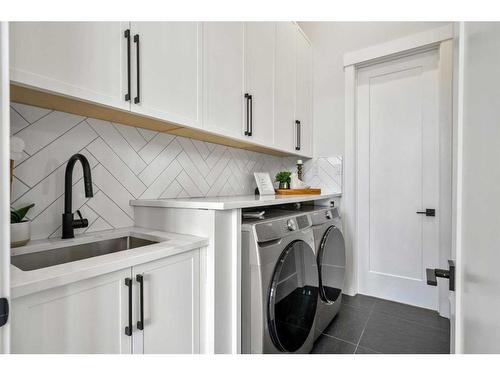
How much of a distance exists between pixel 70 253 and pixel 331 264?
5.37 feet

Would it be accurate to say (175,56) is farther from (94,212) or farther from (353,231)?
(353,231)

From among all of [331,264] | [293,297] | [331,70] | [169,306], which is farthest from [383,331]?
[331,70]

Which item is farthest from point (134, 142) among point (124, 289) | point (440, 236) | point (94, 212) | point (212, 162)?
point (440, 236)

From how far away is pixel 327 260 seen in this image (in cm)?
178

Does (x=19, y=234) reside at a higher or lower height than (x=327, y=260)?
higher

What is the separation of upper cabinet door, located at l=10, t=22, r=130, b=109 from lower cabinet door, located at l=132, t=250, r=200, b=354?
70 cm

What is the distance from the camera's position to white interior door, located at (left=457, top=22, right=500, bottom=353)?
1.11 feet

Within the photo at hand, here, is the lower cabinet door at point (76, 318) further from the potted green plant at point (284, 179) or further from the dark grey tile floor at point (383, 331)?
the potted green plant at point (284, 179)

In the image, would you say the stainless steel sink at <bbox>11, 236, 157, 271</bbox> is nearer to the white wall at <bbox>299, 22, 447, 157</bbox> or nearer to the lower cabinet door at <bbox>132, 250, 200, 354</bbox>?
the lower cabinet door at <bbox>132, 250, 200, 354</bbox>

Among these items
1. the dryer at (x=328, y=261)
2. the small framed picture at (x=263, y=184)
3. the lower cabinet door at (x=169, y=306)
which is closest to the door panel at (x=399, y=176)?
the dryer at (x=328, y=261)

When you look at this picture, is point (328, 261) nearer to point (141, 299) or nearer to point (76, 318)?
point (141, 299)

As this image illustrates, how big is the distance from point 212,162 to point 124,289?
1.19 meters

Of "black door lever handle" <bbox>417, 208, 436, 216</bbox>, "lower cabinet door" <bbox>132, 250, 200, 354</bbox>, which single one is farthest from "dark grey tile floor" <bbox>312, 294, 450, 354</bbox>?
"lower cabinet door" <bbox>132, 250, 200, 354</bbox>

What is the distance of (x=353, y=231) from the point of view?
2.44m
